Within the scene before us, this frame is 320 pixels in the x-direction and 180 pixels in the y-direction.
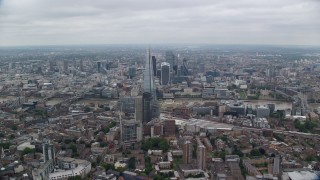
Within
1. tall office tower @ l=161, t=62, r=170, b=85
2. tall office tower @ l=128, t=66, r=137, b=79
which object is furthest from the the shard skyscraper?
tall office tower @ l=128, t=66, r=137, b=79

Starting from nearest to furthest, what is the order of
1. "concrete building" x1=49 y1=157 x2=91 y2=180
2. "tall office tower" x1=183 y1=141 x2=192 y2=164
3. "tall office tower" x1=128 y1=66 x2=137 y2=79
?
"concrete building" x1=49 y1=157 x2=91 y2=180
"tall office tower" x1=183 y1=141 x2=192 y2=164
"tall office tower" x1=128 y1=66 x2=137 y2=79

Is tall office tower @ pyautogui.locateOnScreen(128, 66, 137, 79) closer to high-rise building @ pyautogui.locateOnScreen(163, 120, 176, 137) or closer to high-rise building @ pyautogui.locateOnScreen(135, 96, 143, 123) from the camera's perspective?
high-rise building @ pyautogui.locateOnScreen(135, 96, 143, 123)

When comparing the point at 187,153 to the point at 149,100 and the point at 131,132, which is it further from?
the point at 149,100

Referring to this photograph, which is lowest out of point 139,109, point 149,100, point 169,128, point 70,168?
point 70,168

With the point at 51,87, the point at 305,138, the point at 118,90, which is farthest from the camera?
the point at 51,87

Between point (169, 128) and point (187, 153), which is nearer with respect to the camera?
point (187, 153)

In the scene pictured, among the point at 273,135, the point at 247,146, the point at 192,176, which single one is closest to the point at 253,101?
the point at 273,135

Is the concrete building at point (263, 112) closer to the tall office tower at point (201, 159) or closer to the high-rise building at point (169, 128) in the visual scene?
the high-rise building at point (169, 128)

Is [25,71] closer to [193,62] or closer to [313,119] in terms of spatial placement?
[193,62]

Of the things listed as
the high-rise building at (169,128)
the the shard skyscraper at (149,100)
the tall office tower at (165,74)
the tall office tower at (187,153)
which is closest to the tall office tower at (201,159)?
the tall office tower at (187,153)

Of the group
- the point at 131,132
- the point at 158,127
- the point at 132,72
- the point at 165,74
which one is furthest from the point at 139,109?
the point at 132,72

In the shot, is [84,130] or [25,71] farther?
[25,71]
